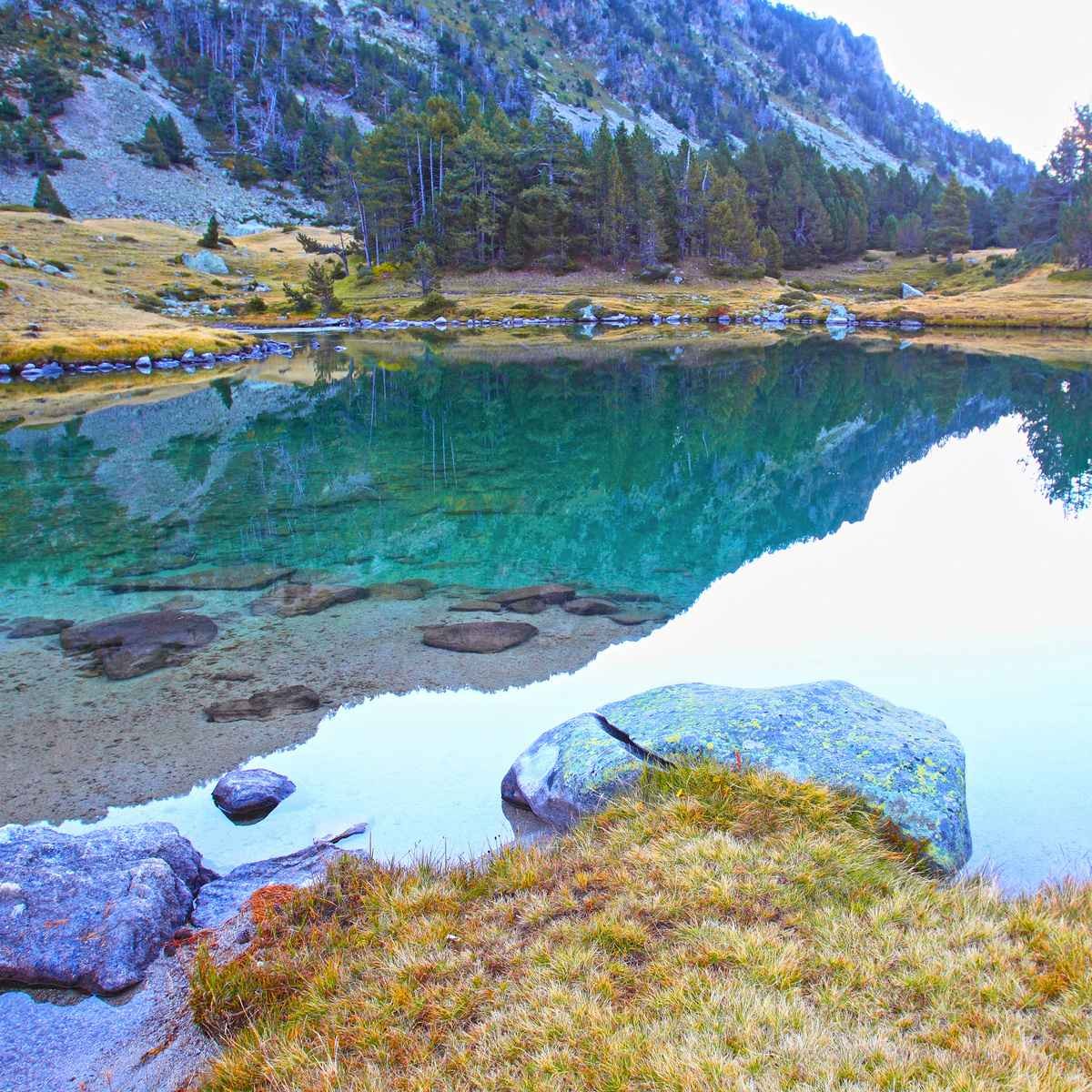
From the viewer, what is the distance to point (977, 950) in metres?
5.20

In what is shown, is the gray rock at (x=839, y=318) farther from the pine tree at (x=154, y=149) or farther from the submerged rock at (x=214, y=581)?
the pine tree at (x=154, y=149)

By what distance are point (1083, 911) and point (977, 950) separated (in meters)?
1.15

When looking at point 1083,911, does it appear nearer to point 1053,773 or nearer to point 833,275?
point 1053,773

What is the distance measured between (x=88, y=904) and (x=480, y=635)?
8.22 m

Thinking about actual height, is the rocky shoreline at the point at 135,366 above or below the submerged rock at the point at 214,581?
above

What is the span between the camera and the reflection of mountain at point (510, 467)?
1975cm

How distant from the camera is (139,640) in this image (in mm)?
14094

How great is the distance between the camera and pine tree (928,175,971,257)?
125625 mm

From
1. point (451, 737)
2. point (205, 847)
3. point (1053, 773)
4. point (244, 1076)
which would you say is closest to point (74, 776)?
point (205, 847)

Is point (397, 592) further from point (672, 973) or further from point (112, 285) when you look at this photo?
point (112, 285)

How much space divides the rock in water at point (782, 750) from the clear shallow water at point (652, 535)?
785 millimetres

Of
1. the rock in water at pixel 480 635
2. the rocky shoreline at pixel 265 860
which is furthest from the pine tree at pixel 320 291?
the rocky shoreline at pixel 265 860

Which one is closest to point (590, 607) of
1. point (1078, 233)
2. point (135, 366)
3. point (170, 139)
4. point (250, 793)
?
point (250, 793)

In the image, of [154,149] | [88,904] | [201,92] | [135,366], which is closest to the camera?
[88,904]
